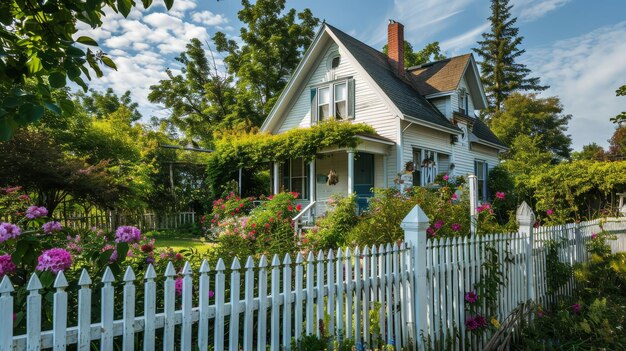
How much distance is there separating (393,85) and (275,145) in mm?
5363

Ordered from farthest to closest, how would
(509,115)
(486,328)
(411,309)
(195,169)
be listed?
(509,115) < (195,169) < (486,328) < (411,309)

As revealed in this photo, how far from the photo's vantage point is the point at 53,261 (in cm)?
183

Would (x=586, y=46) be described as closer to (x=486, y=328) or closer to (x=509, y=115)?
(x=486, y=328)

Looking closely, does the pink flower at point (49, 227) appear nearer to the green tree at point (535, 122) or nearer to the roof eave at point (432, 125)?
the roof eave at point (432, 125)

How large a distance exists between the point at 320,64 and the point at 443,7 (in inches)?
294

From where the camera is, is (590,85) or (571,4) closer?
(571,4)

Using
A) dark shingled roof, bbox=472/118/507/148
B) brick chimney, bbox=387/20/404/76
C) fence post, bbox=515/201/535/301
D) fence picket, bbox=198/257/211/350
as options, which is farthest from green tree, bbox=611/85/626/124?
dark shingled roof, bbox=472/118/507/148

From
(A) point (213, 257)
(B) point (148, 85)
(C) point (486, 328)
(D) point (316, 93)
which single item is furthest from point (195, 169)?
(C) point (486, 328)

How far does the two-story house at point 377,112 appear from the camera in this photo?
13.8m

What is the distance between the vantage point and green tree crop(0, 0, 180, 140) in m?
1.47

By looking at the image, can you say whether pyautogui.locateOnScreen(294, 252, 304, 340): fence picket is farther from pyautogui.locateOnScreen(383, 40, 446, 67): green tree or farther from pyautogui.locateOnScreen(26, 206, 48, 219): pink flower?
pyautogui.locateOnScreen(383, 40, 446, 67): green tree

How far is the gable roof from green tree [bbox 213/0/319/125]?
394 inches

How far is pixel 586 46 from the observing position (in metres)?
10.9

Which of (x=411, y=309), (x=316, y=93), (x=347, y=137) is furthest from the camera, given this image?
(x=316, y=93)
